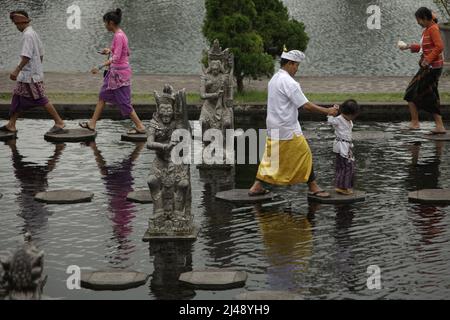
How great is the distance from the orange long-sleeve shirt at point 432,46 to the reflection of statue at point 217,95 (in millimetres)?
3330

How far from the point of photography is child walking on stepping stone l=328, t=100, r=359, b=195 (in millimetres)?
13508

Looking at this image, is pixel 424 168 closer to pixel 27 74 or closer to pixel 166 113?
pixel 166 113

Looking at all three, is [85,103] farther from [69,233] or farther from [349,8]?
[349,8]

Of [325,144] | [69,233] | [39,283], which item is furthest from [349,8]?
[39,283]

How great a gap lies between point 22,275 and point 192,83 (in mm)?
14616

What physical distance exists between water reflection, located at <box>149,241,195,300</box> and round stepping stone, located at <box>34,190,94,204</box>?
2.12 m

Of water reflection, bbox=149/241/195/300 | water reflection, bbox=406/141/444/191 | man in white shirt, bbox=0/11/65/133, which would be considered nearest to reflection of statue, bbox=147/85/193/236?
water reflection, bbox=149/241/195/300

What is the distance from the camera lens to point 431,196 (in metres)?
13.4

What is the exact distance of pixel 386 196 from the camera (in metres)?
13.7

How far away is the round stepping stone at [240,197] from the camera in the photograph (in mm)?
13484

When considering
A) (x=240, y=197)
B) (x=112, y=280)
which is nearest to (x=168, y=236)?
(x=112, y=280)

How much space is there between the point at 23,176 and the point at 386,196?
5068 mm

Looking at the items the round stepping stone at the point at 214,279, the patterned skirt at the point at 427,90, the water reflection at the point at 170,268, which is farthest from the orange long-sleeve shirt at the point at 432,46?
the round stepping stone at the point at 214,279

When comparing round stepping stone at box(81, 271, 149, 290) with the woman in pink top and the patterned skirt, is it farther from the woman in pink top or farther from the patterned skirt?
the patterned skirt
